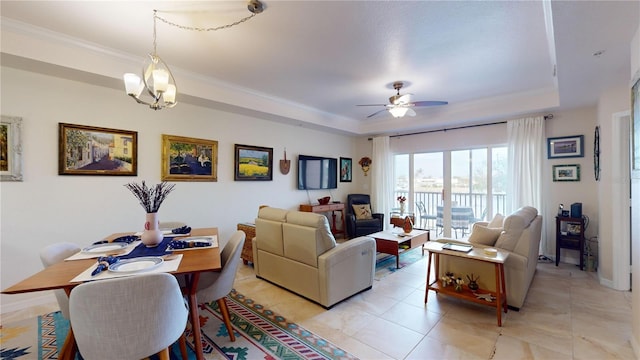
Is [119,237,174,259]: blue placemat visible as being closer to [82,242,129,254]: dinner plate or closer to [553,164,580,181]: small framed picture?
[82,242,129,254]: dinner plate

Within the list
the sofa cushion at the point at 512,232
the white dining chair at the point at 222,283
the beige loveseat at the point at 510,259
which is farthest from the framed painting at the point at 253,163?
the sofa cushion at the point at 512,232

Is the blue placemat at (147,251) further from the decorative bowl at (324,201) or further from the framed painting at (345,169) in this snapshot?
the framed painting at (345,169)

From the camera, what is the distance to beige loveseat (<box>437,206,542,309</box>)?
2.68m

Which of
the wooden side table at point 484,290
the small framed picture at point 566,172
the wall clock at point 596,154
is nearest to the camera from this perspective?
the wooden side table at point 484,290

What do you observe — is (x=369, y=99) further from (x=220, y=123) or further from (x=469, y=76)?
(x=220, y=123)

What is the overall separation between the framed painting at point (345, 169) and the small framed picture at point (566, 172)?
3.97m

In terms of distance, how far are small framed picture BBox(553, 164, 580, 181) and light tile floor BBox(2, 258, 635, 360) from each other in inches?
63.5

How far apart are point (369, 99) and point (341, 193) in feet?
8.80

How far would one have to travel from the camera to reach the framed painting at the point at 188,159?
12.4 feet

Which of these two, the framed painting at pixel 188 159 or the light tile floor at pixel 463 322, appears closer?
the light tile floor at pixel 463 322

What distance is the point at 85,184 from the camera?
3164mm

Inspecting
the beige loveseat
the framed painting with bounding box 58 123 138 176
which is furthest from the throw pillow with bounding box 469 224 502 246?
the framed painting with bounding box 58 123 138 176

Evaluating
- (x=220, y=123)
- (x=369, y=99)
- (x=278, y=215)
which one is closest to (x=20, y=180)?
(x=220, y=123)

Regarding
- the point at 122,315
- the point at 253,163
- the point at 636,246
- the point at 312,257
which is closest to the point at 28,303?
the point at 122,315
